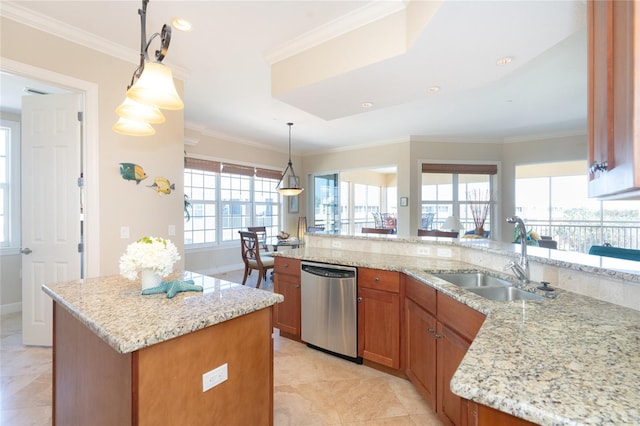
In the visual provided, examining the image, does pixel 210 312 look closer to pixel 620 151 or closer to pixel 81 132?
pixel 620 151

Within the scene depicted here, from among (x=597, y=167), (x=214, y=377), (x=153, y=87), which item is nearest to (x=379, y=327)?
(x=214, y=377)

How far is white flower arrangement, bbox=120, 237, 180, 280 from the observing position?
1.41 meters

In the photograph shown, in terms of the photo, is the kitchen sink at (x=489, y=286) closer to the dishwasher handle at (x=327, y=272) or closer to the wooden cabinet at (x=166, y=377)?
the dishwasher handle at (x=327, y=272)

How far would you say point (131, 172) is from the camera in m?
2.77

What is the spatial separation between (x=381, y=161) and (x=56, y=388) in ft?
19.8

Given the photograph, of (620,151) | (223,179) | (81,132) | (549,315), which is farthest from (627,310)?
(223,179)

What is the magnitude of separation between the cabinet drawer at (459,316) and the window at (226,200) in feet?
16.1

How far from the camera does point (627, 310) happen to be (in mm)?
1302

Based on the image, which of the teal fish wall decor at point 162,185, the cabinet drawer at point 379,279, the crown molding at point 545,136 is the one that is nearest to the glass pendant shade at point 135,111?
the teal fish wall decor at point 162,185

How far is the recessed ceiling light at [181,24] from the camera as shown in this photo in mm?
2295

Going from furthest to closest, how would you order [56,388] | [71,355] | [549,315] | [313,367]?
[313,367]
[56,388]
[71,355]
[549,315]

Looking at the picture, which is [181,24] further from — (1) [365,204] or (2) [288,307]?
(1) [365,204]

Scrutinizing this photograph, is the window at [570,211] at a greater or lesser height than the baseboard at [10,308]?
greater

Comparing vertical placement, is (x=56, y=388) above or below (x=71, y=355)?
below
